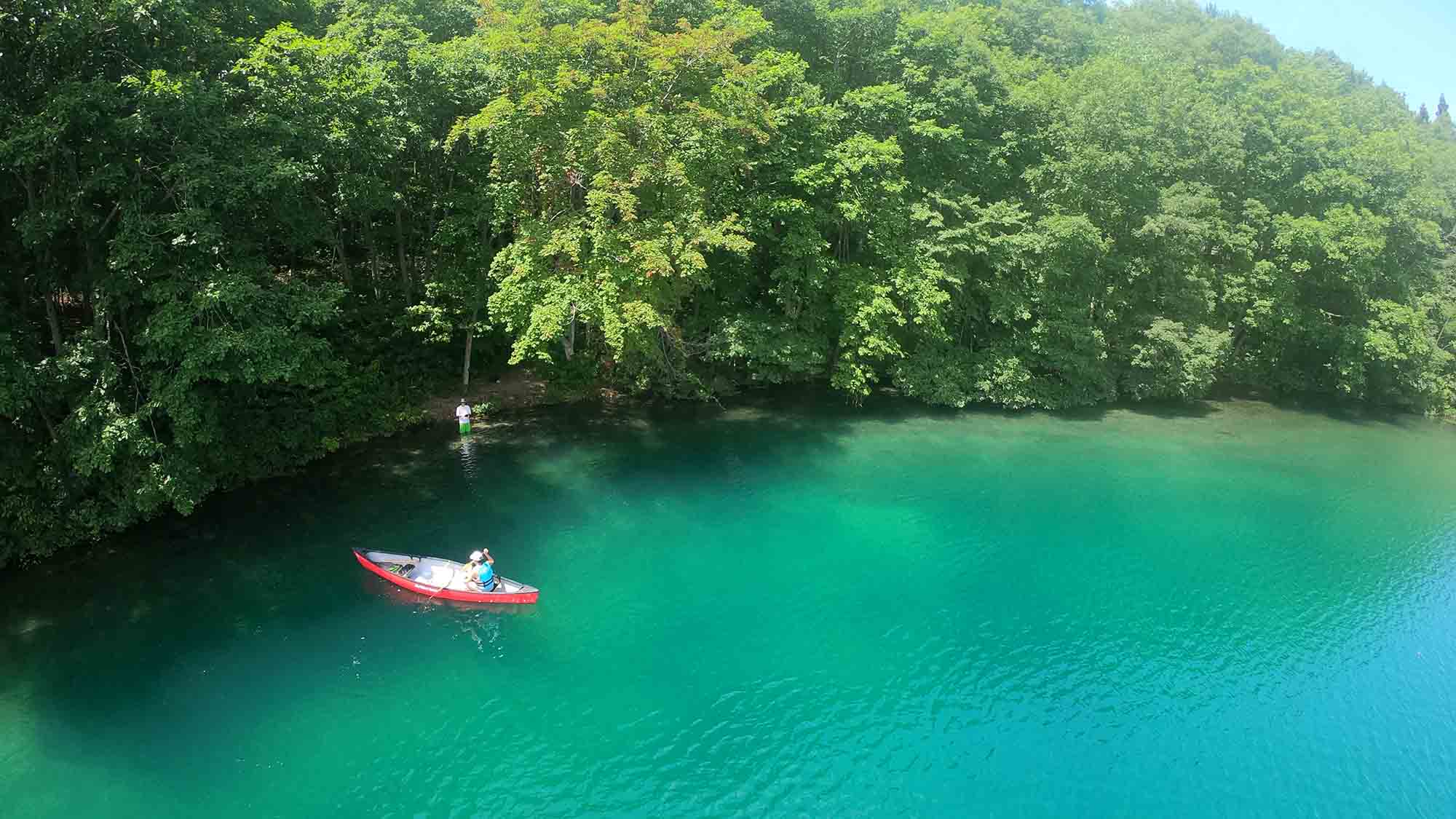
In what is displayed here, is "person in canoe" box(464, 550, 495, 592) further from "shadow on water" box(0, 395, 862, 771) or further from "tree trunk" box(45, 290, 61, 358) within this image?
"tree trunk" box(45, 290, 61, 358)

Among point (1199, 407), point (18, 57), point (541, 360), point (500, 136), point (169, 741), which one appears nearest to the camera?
point (169, 741)

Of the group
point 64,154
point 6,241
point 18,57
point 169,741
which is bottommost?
point 169,741

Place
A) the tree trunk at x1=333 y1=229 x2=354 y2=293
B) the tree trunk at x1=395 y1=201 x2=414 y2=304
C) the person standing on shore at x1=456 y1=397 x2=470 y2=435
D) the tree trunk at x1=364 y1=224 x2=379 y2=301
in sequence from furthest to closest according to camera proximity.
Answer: the tree trunk at x1=395 y1=201 x2=414 y2=304 < the tree trunk at x1=364 y1=224 x2=379 y2=301 < the tree trunk at x1=333 y1=229 x2=354 y2=293 < the person standing on shore at x1=456 y1=397 x2=470 y2=435

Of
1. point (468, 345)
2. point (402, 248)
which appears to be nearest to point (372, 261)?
point (402, 248)

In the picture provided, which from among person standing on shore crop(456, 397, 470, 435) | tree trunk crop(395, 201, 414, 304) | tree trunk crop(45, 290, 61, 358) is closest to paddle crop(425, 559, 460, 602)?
person standing on shore crop(456, 397, 470, 435)

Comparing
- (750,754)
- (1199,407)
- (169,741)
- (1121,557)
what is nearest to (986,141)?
(1199,407)

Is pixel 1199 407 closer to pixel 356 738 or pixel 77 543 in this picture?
pixel 356 738

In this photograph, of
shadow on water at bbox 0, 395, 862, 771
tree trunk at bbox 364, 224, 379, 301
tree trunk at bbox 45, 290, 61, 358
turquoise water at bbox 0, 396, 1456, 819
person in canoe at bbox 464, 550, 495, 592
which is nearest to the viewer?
turquoise water at bbox 0, 396, 1456, 819
